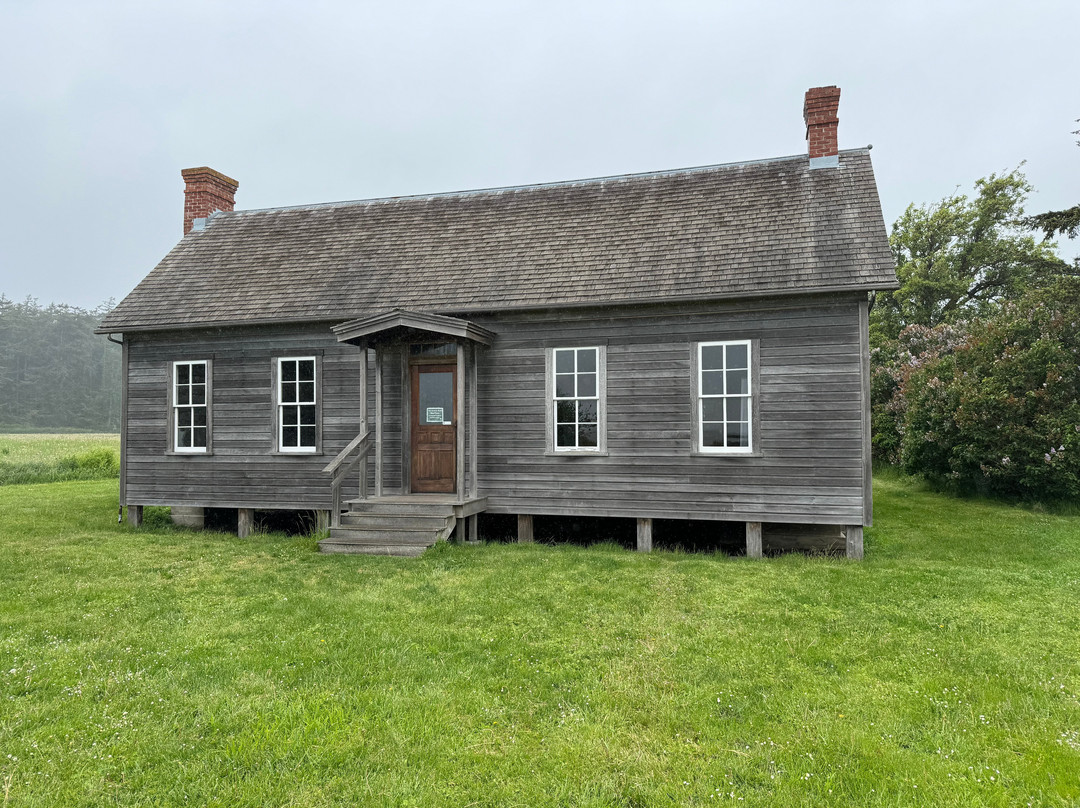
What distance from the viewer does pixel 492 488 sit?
11430mm

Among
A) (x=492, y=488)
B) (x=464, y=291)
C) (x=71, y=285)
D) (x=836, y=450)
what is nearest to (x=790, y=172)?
(x=836, y=450)

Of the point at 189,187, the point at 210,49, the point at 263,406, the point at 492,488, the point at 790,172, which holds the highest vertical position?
the point at 210,49

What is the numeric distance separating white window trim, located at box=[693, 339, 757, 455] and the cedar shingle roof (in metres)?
0.80

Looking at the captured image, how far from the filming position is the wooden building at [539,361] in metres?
10.2

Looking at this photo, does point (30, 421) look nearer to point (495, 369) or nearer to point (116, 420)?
point (116, 420)

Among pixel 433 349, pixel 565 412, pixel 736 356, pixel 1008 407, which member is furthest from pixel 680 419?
pixel 1008 407

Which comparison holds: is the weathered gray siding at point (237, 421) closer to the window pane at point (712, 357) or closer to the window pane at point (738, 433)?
the window pane at point (712, 357)

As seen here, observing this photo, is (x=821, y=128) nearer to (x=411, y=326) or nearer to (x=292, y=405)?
(x=411, y=326)

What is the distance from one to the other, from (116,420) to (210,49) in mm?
39474

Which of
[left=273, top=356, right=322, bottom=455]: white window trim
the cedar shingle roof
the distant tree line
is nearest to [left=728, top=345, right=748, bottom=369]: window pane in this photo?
the cedar shingle roof

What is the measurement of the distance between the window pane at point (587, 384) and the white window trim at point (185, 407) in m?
6.90

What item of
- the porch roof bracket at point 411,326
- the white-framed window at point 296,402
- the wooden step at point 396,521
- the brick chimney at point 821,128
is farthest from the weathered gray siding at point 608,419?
the brick chimney at point 821,128

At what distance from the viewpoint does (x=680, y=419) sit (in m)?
10.6

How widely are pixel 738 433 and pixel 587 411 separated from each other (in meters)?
2.36
